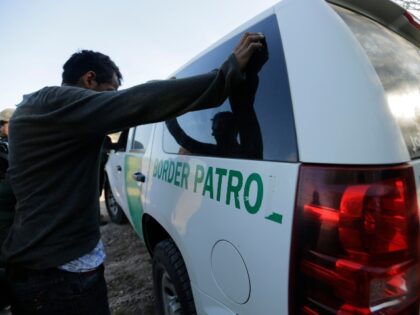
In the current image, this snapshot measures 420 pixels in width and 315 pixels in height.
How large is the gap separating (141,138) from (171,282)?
56.5 inches

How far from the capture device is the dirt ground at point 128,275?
280 cm

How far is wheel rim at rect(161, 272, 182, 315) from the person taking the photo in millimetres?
1930

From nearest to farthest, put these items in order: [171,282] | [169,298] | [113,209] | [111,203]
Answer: [171,282]
[169,298]
[113,209]
[111,203]

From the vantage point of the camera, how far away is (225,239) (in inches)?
49.3

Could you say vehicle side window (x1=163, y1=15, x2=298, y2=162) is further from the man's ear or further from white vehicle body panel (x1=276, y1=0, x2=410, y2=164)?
the man's ear

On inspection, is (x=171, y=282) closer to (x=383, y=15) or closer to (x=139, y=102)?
(x=139, y=102)

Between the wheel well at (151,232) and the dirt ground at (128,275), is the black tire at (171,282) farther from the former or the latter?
the dirt ground at (128,275)

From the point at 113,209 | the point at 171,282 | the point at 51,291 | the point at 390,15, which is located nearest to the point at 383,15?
the point at 390,15

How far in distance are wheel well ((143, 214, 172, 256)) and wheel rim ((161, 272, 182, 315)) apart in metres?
0.36

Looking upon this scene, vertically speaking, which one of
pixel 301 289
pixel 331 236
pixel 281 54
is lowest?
pixel 301 289

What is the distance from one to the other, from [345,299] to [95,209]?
3.86 ft

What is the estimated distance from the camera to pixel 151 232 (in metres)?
2.45

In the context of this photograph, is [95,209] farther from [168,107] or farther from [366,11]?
[366,11]

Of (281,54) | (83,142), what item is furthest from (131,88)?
(281,54)
